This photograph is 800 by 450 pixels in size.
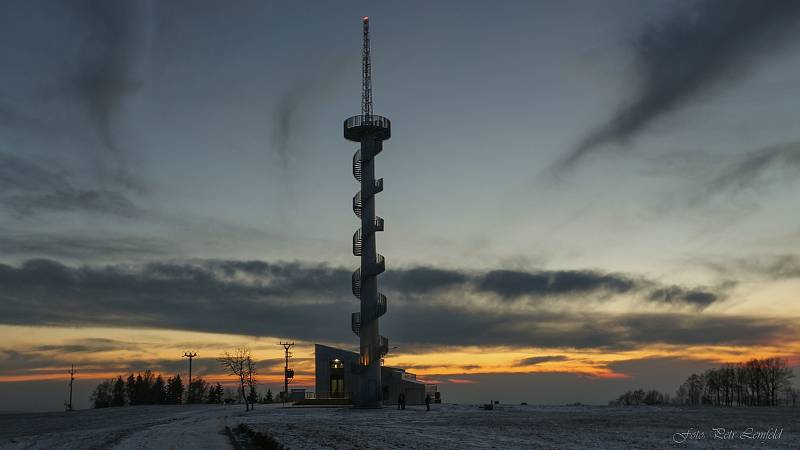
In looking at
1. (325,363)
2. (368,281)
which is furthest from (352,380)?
(368,281)

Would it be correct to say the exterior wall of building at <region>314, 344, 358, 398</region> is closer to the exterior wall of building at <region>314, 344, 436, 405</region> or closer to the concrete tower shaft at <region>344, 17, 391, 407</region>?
the exterior wall of building at <region>314, 344, 436, 405</region>

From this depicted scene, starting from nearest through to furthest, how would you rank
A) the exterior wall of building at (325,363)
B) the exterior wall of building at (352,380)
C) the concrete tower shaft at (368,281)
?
1. the concrete tower shaft at (368,281)
2. the exterior wall of building at (352,380)
3. the exterior wall of building at (325,363)

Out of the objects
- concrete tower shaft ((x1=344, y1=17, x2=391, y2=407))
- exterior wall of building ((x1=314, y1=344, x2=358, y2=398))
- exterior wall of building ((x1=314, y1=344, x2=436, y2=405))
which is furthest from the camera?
exterior wall of building ((x1=314, y1=344, x2=358, y2=398))

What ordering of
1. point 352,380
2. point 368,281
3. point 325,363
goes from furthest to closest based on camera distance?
point 325,363 < point 352,380 < point 368,281

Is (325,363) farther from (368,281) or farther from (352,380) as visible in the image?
(368,281)

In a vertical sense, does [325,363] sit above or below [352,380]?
above

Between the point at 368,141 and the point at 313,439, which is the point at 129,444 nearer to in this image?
the point at 313,439

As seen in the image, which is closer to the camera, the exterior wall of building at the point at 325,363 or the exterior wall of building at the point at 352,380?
the exterior wall of building at the point at 352,380

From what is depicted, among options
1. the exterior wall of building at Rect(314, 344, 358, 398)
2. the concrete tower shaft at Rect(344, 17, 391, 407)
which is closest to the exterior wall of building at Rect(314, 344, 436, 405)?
the exterior wall of building at Rect(314, 344, 358, 398)

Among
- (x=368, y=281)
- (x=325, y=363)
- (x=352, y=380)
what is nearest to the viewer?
(x=368, y=281)

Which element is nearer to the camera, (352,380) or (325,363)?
(352,380)

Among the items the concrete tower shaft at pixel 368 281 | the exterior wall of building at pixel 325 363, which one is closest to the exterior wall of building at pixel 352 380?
the exterior wall of building at pixel 325 363

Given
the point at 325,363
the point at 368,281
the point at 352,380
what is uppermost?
the point at 368,281

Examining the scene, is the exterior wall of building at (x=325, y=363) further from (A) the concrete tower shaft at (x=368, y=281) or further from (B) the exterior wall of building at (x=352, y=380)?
(A) the concrete tower shaft at (x=368, y=281)
